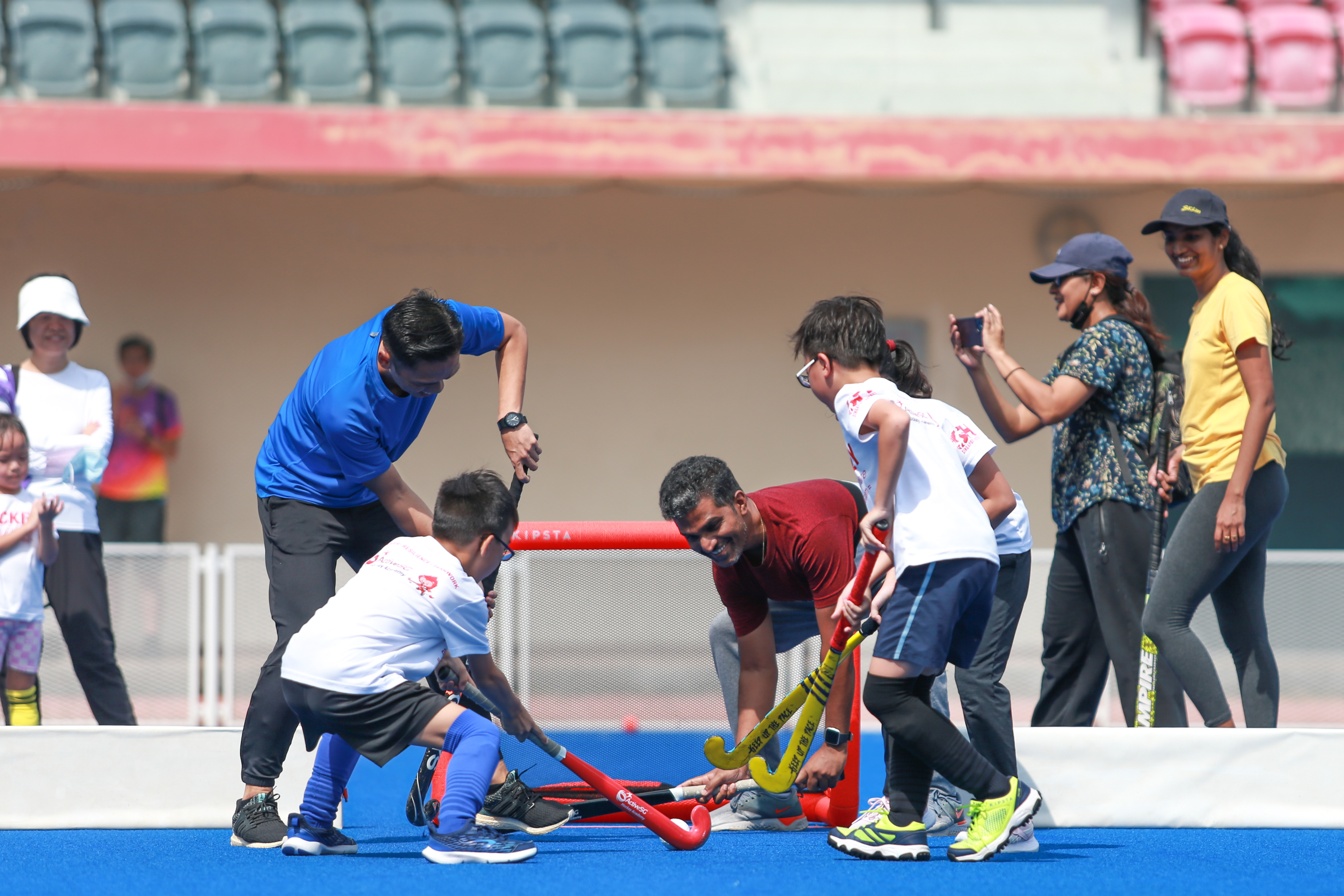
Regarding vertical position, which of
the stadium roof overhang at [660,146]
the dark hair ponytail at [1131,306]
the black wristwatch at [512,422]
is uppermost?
the stadium roof overhang at [660,146]

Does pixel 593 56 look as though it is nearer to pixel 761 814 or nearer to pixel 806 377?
pixel 806 377

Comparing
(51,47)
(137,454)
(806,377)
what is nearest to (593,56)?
(51,47)

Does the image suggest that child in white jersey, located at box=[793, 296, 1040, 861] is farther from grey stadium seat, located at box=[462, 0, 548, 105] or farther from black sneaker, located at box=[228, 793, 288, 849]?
grey stadium seat, located at box=[462, 0, 548, 105]

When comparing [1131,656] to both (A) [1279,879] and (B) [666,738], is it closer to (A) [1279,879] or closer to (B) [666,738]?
(A) [1279,879]

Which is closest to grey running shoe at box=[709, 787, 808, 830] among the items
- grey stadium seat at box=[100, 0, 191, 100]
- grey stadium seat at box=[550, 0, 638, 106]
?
grey stadium seat at box=[550, 0, 638, 106]

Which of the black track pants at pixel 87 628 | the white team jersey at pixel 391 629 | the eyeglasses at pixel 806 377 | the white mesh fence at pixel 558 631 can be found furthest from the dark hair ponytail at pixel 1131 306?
the black track pants at pixel 87 628

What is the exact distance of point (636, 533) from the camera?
3883 millimetres

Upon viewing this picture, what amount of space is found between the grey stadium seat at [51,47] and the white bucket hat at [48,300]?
347cm

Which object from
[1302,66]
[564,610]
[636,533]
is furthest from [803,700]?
[1302,66]

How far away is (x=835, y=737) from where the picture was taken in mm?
3188

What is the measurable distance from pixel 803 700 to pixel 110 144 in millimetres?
5077

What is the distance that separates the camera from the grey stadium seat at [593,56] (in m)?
7.51

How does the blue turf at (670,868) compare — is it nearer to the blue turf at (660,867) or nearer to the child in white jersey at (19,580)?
the blue turf at (660,867)

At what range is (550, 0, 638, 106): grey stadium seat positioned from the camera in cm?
751
